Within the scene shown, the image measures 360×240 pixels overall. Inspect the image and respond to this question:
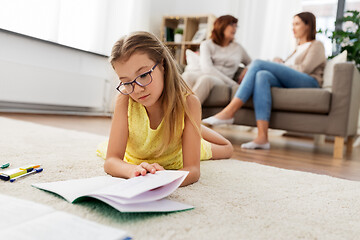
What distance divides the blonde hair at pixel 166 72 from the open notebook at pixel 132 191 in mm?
264

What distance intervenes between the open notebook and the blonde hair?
0.87ft

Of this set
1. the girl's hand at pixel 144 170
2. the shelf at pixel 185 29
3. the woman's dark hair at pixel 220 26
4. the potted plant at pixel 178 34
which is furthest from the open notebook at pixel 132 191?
the potted plant at pixel 178 34

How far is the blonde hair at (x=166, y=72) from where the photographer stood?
2.79ft

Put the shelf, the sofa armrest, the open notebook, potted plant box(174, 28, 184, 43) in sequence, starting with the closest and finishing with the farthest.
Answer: the open notebook < the sofa armrest < the shelf < potted plant box(174, 28, 184, 43)

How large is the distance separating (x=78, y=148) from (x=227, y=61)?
5.86ft

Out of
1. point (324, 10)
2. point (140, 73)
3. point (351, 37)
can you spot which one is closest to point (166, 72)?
point (140, 73)

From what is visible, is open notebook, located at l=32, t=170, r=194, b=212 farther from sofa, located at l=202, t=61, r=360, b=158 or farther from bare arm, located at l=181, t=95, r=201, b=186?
sofa, located at l=202, t=61, r=360, b=158

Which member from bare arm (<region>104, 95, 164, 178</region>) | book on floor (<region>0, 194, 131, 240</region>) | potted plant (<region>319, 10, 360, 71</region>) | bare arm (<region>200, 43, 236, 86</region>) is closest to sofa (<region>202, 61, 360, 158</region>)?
bare arm (<region>200, 43, 236, 86</region>)

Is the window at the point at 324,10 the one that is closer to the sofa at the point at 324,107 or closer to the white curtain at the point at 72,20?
the sofa at the point at 324,107

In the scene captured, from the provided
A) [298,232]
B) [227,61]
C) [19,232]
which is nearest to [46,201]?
[19,232]

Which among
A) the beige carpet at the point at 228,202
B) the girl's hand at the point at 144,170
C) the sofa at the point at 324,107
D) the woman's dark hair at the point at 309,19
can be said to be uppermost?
the woman's dark hair at the point at 309,19

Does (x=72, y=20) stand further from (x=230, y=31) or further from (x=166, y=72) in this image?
(x=166, y=72)

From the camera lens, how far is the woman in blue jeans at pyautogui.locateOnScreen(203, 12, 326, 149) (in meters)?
2.15

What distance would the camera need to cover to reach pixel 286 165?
155 cm
